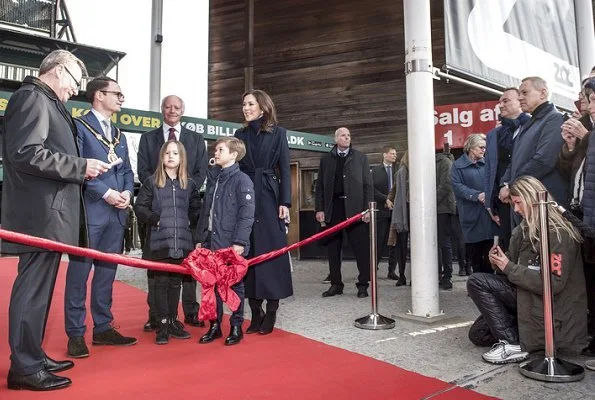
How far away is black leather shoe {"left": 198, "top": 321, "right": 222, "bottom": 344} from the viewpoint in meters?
3.08

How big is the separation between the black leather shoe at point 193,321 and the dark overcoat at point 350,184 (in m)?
1.88

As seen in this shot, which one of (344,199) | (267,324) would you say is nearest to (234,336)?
(267,324)

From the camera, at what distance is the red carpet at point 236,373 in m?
2.13

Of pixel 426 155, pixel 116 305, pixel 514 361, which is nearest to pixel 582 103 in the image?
pixel 426 155

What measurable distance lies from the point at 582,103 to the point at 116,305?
423 cm

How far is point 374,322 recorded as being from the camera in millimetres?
3434

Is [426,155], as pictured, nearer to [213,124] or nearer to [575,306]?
[575,306]

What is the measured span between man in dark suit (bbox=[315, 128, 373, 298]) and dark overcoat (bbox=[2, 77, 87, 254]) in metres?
3.01

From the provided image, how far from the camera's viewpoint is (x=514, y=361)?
2.57 meters

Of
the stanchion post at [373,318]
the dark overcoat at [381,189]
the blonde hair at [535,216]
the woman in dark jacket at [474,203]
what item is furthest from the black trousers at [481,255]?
the dark overcoat at [381,189]

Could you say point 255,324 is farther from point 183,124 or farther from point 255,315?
point 183,124

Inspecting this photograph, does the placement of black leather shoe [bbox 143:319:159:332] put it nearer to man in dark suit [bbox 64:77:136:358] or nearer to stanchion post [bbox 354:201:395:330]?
man in dark suit [bbox 64:77:136:358]

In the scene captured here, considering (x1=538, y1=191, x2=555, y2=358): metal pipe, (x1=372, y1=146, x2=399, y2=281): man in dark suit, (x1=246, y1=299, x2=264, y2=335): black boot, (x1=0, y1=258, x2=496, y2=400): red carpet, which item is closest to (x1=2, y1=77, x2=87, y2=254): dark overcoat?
(x1=0, y1=258, x2=496, y2=400): red carpet

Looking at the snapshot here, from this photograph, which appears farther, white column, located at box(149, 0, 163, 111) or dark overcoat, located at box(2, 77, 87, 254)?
white column, located at box(149, 0, 163, 111)
